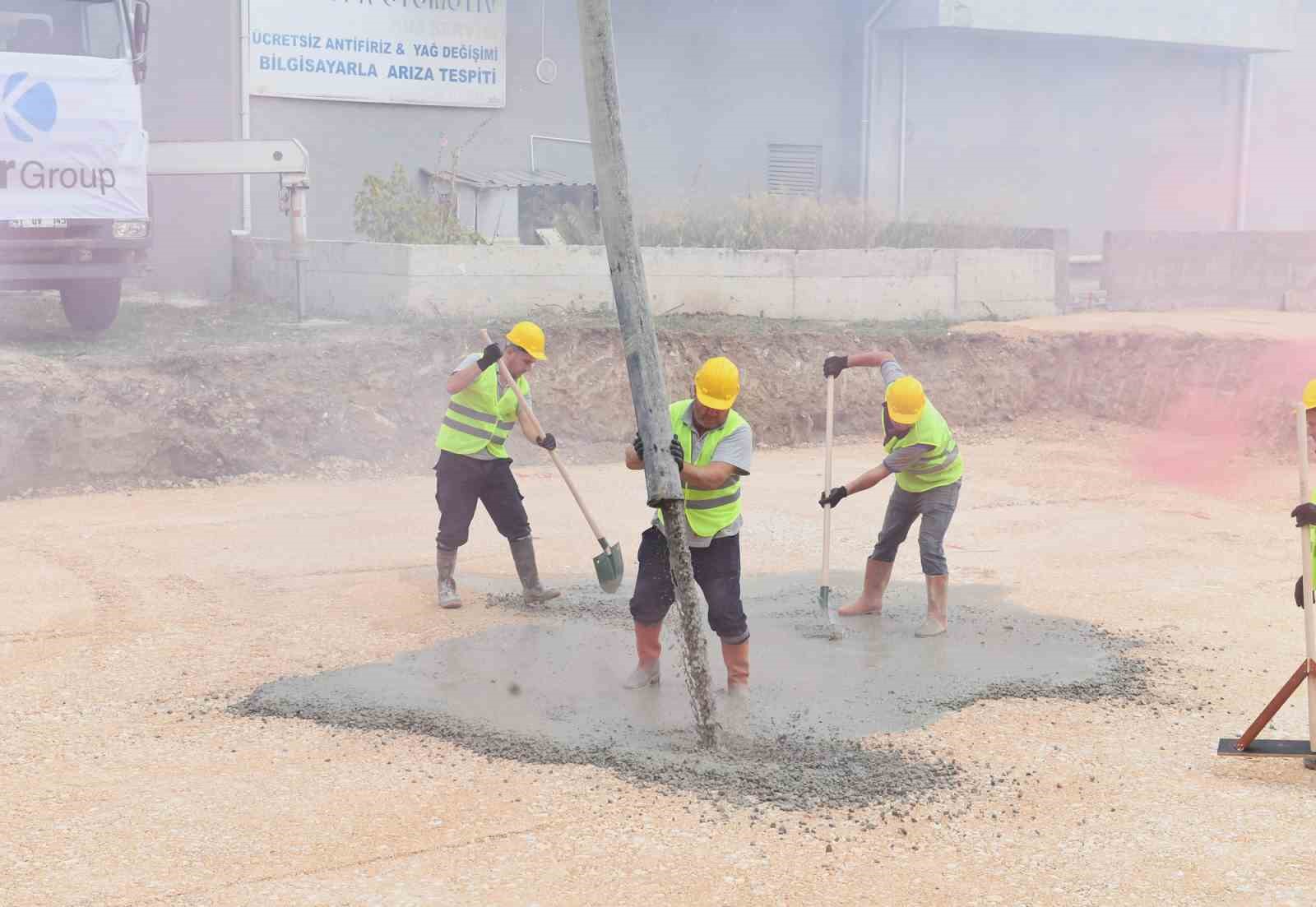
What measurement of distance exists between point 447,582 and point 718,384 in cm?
255

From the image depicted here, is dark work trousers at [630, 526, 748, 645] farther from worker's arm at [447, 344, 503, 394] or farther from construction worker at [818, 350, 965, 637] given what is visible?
worker's arm at [447, 344, 503, 394]

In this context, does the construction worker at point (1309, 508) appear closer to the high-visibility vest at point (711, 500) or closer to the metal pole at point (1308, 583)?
the metal pole at point (1308, 583)

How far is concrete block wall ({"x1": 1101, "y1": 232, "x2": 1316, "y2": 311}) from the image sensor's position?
1950 centimetres

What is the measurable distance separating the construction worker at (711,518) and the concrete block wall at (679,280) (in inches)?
260

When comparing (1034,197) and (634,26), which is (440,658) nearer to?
(634,26)

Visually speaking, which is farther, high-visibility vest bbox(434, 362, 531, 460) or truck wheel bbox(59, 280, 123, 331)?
truck wheel bbox(59, 280, 123, 331)

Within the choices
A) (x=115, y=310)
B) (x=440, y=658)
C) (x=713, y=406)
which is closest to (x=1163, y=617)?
(x=713, y=406)

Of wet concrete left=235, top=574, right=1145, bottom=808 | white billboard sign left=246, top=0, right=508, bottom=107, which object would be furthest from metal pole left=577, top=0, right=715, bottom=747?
white billboard sign left=246, top=0, right=508, bottom=107

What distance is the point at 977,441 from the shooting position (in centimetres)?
1516

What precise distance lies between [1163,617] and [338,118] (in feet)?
40.9

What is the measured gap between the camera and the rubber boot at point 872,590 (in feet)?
27.8

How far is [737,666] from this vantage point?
22.6 ft

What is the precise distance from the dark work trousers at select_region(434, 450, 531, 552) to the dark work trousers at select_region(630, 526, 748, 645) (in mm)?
1697

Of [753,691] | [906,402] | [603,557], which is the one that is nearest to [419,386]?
[603,557]
